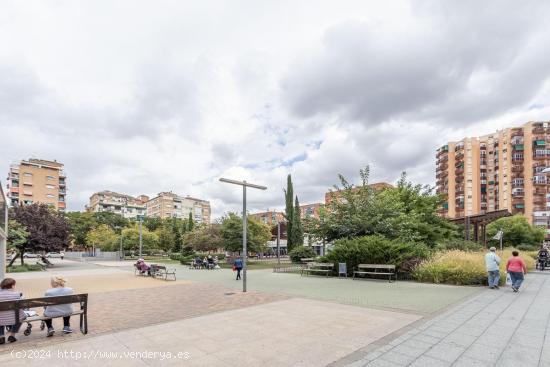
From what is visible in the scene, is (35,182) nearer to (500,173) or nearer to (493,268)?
(493,268)

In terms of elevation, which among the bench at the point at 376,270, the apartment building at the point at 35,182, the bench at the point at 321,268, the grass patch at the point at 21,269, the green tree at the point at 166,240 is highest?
the apartment building at the point at 35,182

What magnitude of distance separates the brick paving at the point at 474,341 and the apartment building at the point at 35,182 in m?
90.8

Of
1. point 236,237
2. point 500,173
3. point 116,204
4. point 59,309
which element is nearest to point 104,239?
point 236,237

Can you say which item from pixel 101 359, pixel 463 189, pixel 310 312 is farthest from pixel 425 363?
pixel 463 189

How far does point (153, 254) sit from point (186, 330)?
54.2 meters

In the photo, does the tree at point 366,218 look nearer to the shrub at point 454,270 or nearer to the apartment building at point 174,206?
the shrub at point 454,270

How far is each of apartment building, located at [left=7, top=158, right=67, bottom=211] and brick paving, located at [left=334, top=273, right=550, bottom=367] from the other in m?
90.8

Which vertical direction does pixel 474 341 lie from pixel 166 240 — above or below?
above

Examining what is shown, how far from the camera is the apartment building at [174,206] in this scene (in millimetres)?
126125

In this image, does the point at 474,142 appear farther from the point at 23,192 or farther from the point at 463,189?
the point at 23,192

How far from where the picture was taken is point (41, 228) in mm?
28734

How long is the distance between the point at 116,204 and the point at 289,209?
10337 centimetres

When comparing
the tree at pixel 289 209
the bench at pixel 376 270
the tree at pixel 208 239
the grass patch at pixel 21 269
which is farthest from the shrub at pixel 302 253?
the grass patch at pixel 21 269

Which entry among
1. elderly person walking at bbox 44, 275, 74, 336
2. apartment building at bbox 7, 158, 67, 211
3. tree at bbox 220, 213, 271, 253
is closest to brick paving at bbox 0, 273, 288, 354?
elderly person walking at bbox 44, 275, 74, 336
